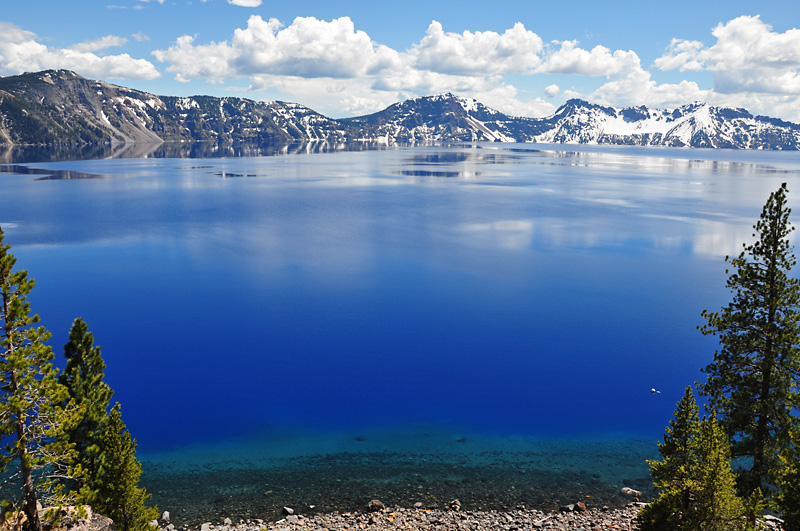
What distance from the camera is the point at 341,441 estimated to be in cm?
3731

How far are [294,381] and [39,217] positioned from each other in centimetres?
9432

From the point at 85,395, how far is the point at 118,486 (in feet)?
16.2

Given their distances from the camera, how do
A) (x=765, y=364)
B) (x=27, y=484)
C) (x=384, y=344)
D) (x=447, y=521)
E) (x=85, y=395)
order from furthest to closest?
1. (x=384, y=344)
2. (x=447, y=521)
3. (x=85, y=395)
4. (x=765, y=364)
5. (x=27, y=484)

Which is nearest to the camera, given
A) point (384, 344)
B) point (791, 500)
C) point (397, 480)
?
point (791, 500)

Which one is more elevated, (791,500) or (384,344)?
(791,500)

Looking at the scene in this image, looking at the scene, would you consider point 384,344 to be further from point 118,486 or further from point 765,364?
point 765,364

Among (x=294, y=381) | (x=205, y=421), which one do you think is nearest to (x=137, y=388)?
(x=205, y=421)

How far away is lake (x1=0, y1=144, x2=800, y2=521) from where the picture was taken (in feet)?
111

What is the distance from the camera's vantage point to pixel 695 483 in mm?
21875

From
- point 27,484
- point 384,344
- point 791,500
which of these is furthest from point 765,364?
point 27,484

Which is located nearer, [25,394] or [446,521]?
[25,394]

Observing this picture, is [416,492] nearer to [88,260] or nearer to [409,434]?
[409,434]

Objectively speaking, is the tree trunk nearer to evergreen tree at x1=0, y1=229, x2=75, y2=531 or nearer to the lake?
evergreen tree at x1=0, y1=229, x2=75, y2=531

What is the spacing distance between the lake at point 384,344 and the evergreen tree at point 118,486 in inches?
172
